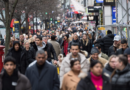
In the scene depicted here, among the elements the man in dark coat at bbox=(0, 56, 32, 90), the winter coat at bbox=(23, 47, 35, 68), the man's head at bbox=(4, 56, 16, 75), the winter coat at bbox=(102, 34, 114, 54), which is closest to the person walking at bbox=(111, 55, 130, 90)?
the man in dark coat at bbox=(0, 56, 32, 90)

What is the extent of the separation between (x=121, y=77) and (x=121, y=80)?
5cm

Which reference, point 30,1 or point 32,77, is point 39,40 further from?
point 30,1

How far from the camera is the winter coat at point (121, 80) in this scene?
6086mm

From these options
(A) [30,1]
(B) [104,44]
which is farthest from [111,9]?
(B) [104,44]

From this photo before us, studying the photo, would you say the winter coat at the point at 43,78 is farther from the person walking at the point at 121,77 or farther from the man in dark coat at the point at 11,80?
the person walking at the point at 121,77

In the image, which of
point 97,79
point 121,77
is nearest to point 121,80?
point 121,77

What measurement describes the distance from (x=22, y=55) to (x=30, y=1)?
22895mm

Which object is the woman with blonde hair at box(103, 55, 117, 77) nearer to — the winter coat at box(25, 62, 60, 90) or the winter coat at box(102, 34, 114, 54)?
the winter coat at box(25, 62, 60, 90)

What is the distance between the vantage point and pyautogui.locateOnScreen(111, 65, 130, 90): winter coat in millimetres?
6086

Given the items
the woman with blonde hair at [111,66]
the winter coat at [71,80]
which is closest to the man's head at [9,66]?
the winter coat at [71,80]

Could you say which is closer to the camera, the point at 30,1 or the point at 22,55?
the point at 22,55

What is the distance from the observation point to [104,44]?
44.5 ft

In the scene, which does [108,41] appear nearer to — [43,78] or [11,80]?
[43,78]

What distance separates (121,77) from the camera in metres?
6.11
